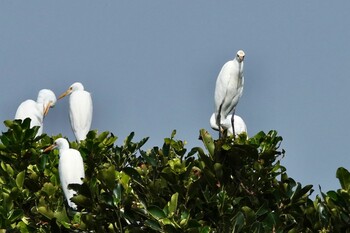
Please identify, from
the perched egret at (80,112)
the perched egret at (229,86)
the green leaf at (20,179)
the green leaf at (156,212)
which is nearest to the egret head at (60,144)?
the green leaf at (20,179)

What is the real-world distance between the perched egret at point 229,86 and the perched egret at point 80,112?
9.11 ft

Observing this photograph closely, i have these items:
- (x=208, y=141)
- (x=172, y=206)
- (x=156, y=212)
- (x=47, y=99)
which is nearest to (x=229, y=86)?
(x=208, y=141)

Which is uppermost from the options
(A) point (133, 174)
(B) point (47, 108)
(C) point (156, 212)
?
(B) point (47, 108)

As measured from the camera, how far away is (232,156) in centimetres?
968

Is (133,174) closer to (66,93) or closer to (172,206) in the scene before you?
(172,206)

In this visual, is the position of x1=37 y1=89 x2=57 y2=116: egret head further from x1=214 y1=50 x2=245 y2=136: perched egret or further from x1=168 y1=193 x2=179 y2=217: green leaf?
x1=168 y1=193 x2=179 y2=217: green leaf

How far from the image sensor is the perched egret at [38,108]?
50.7 feet

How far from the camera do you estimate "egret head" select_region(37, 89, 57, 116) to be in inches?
639

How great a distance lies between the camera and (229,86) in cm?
1312

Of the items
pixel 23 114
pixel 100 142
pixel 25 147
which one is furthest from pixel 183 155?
pixel 23 114

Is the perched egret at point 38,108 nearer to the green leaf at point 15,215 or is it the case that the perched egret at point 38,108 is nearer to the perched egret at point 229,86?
the perched egret at point 229,86

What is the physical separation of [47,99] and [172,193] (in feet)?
23.5

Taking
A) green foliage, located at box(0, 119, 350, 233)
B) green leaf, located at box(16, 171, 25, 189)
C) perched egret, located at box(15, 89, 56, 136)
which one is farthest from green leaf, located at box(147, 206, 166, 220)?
perched egret, located at box(15, 89, 56, 136)

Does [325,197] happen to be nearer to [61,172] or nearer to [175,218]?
[175,218]
